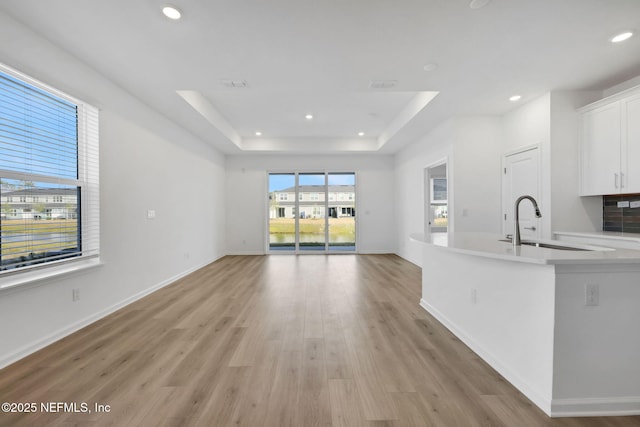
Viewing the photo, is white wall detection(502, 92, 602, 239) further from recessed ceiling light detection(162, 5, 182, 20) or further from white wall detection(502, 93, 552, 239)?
recessed ceiling light detection(162, 5, 182, 20)

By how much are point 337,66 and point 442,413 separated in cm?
314

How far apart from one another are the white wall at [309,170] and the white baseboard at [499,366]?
4545mm

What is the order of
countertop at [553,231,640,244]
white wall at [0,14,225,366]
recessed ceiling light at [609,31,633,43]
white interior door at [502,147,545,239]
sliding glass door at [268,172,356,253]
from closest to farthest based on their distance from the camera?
white wall at [0,14,225,366] < recessed ceiling light at [609,31,633,43] < countertop at [553,231,640,244] < white interior door at [502,147,545,239] < sliding glass door at [268,172,356,253]

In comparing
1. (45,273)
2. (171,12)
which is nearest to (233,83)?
(171,12)

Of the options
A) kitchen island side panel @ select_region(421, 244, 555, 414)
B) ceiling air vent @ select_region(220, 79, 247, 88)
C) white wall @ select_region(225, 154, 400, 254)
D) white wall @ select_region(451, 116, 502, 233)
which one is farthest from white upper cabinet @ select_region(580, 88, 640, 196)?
ceiling air vent @ select_region(220, 79, 247, 88)

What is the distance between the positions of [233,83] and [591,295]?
3.82m

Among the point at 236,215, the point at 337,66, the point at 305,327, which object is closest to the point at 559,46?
the point at 337,66

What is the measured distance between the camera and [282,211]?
767 centimetres

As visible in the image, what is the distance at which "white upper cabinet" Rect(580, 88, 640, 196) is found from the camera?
2.97 m

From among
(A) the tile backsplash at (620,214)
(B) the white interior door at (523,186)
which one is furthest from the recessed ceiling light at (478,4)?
(A) the tile backsplash at (620,214)

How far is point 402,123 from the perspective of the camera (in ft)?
16.4

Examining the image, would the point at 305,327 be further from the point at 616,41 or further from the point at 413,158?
the point at 413,158

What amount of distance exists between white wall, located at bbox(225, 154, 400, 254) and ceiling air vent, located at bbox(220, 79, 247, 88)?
407 cm

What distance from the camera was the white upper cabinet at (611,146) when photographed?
297cm
